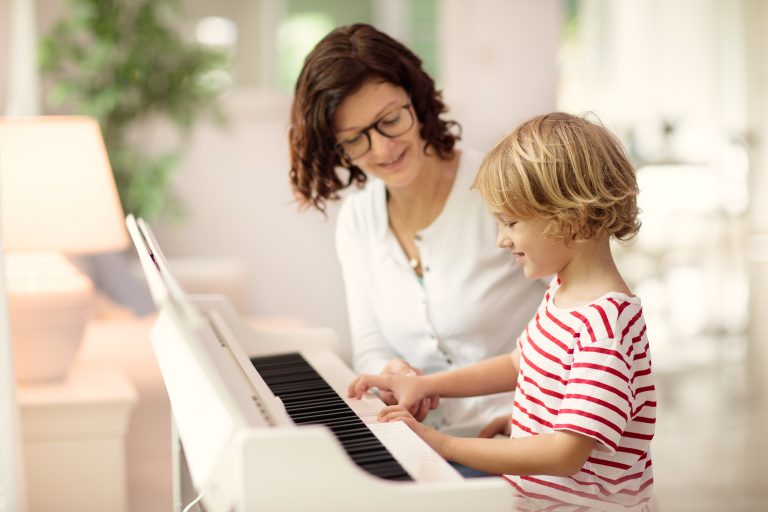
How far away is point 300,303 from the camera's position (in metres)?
5.56

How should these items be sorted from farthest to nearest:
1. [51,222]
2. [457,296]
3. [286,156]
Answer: [286,156] < [51,222] < [457,296]

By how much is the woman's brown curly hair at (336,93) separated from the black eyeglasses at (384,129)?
5cm

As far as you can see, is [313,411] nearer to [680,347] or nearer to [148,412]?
[148,412]

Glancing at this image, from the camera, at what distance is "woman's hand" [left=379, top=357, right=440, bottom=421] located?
1.67 metres

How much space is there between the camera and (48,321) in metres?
2.46

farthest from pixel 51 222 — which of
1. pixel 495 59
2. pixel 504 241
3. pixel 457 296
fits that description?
pixel 495 59

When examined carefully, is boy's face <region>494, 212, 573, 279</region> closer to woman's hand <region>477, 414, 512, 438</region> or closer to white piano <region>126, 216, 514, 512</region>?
white piano <region>126, 216, 514, 512</region>

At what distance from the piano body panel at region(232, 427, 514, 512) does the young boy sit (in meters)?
0.24

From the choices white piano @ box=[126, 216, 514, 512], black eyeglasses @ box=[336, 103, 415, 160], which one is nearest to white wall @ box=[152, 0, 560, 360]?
black eyeglasses @ box=[336, 103, 415, 160]

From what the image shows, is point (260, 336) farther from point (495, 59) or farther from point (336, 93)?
point (495, 59)

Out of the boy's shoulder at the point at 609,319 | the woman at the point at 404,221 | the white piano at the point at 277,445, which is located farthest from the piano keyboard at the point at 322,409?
the boy's shoulder at the point at 609,319

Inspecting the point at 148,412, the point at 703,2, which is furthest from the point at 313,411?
the point at 703,2

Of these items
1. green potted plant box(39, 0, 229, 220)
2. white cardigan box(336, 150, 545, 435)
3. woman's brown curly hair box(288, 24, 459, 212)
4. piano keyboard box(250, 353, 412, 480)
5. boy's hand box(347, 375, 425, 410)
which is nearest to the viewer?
piano keyboard box(250, 353, 412, 480)

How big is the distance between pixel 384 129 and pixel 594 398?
765mm
